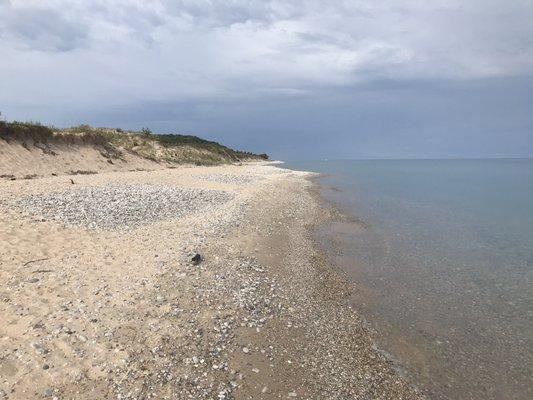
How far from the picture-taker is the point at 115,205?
22.8 meters

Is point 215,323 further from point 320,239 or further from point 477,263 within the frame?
point 477,263

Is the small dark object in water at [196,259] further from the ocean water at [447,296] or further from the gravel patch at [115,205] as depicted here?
the ocean water at [447,296]

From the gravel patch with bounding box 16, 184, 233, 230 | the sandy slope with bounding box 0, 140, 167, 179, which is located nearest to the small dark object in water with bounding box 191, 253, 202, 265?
the gravel patch with bounding box 16, 184, 233, 230

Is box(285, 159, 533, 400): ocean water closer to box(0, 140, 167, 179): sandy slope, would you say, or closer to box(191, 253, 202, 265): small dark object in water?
box(191, 253, 202, 265): small dark object in water

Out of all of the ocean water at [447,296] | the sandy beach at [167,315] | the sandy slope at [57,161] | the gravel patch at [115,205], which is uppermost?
the sandy slope at [57,161]

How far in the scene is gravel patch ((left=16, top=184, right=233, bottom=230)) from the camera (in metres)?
19.1

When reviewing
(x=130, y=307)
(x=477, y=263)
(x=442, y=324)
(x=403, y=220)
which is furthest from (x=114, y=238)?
(x=403, y=220)

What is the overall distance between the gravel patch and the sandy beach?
7.0 inches

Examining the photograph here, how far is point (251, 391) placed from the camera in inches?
347

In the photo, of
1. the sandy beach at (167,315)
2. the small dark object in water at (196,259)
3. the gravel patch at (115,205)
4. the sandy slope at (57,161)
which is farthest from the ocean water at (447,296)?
the sandy slope at (57,161)

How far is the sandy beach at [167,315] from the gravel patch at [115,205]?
18 centimetres

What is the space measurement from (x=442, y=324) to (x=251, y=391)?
26.2ft

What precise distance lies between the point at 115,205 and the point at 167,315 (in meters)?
13.3

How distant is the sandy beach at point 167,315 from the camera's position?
28.5ft
